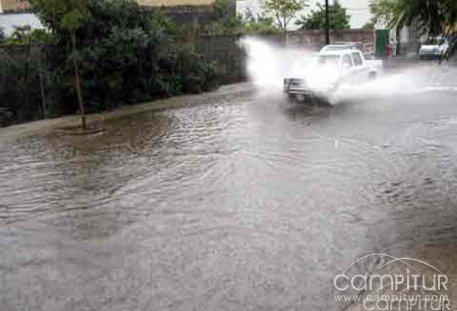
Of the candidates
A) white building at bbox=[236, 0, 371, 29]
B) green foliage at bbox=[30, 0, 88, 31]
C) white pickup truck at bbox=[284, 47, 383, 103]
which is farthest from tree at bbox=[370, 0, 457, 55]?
white building at bbox=[236, 0, 371, 29]

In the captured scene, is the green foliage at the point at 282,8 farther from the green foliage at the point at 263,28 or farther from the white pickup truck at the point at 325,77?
the white pickup truck at the point at 325,77

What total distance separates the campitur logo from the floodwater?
0.18m

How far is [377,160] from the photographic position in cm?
1220

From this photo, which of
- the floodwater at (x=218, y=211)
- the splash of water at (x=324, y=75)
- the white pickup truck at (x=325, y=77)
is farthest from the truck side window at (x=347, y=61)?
the floodwater at (x=218, y=211)

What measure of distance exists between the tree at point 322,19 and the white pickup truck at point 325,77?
21.7m

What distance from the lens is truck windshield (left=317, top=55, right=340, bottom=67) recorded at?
21.3 metres

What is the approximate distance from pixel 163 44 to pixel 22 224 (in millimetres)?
15321

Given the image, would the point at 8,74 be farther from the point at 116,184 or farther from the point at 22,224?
the point at 22,224

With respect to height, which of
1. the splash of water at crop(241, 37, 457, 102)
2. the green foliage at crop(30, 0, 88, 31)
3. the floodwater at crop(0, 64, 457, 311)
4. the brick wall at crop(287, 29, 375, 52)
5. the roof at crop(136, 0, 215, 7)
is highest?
the roof at crop(136, 0, 215, 7)

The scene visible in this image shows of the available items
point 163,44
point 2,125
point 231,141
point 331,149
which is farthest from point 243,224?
point 163,44

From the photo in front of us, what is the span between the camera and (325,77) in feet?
68.1

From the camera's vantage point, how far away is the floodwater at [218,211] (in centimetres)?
656

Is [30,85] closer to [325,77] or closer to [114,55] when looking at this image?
[114,55]

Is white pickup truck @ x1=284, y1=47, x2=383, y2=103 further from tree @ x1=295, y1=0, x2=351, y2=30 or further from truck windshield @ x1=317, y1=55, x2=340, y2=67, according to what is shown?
tree @ x1=295, y1=0, x2=351, y2=30
